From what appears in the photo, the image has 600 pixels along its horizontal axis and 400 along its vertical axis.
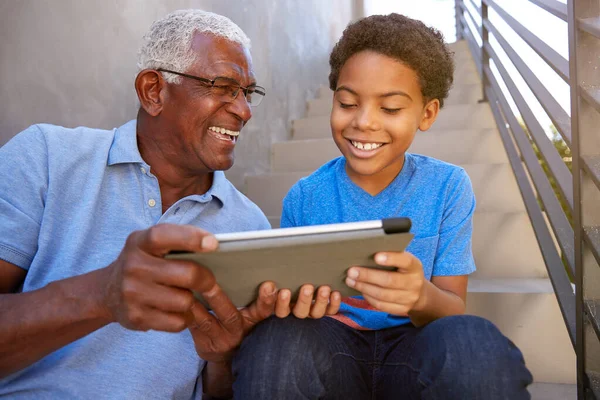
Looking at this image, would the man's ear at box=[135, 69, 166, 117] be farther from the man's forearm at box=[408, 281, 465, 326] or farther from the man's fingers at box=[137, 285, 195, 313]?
the man's forearm at box=[408, 281, 465, 326]

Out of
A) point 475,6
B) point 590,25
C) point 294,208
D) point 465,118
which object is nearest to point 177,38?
point 294,208

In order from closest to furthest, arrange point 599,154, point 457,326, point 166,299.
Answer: point 166,299
point 457,326
point 599,154

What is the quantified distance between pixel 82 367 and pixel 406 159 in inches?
37.2

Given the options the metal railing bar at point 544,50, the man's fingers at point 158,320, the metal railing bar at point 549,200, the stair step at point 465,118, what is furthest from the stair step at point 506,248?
the man's fingers at point 158,320

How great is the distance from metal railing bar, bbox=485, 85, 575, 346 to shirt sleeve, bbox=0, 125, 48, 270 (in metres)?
1.40

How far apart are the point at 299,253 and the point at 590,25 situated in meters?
0.98

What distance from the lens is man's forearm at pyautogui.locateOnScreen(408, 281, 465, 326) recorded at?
1.02 meters

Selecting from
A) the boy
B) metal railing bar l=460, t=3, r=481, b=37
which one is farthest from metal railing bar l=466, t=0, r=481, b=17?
the boy

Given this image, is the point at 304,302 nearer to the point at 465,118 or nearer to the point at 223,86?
the point at 223,86

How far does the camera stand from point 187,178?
1507mm

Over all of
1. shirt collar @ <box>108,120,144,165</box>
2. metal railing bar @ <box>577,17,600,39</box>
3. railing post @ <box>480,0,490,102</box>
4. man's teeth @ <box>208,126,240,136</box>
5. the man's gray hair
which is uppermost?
railing post @ <box>480,0,490,102</box>

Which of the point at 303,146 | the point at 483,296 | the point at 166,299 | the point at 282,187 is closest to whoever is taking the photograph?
the point at 166,299

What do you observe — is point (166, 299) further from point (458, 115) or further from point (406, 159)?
point (458, 115)

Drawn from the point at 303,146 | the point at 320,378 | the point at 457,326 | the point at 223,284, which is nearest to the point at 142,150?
the point at 223,284
